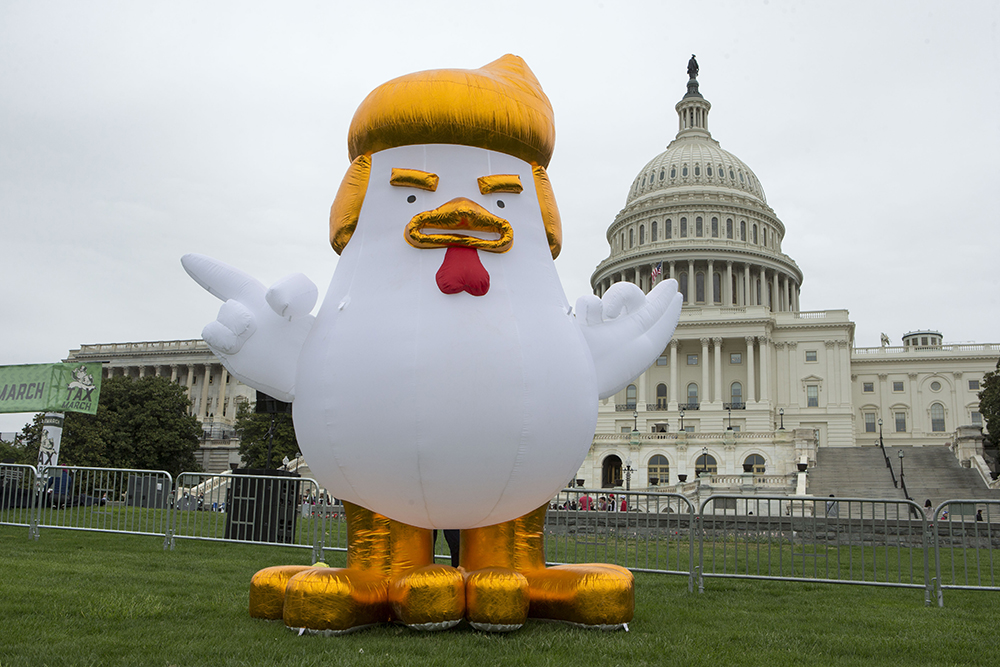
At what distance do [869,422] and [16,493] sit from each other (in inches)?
2660

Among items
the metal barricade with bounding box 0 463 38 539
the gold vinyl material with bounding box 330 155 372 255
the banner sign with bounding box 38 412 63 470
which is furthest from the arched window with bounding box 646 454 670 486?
the gold vinyl material with bounding box 330 155 372 255

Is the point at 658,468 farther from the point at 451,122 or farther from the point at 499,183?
the point at 451,122

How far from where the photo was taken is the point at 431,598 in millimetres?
4898

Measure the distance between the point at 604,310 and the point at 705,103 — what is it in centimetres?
8771

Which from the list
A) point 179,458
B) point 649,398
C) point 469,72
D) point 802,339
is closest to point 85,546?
point 469,72

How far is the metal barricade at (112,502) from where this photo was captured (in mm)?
12484

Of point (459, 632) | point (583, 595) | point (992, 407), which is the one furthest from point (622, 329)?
point (992, 407)

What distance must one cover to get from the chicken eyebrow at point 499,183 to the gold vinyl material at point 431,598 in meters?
2.44

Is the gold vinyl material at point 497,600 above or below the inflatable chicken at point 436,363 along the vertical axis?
below

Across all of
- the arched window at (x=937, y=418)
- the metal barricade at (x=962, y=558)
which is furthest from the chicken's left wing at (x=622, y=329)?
the arched window at (x=937, y=418)

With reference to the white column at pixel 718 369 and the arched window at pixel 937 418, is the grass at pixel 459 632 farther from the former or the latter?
the arched window at pixel 937 418

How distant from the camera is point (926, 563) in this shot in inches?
329

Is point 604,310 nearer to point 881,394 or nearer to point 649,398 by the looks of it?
point 649,398

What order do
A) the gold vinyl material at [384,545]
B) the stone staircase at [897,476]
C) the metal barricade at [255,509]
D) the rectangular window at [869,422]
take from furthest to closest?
the rectangular window at [869,422], the stone staircase at [897,476], the metal barricade at [255,509], the gold vinyl material at [384,545]
